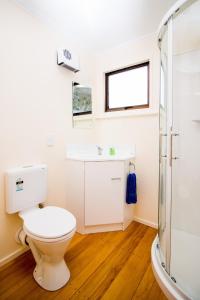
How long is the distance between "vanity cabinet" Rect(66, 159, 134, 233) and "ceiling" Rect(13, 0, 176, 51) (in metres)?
1.45

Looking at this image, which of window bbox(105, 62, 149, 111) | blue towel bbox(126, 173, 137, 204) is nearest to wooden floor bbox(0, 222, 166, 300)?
blue towel bbox(126, 173, 137, 204)

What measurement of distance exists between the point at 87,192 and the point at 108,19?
71.2 inches

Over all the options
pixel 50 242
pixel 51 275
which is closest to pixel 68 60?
pixel 50 242

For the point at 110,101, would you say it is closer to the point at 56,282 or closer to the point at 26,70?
the point at 26,70

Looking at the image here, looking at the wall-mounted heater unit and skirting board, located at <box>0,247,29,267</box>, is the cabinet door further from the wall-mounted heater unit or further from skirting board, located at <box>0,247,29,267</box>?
the wall-mounted heater unit

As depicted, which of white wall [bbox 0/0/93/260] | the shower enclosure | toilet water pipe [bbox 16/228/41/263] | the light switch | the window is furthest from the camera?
the window

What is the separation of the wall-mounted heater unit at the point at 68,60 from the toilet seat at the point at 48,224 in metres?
1.51

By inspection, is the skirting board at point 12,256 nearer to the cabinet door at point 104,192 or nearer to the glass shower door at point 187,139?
the cabinet door at point 104,192

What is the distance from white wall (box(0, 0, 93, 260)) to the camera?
55.9 inches

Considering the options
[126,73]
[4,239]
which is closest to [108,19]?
[126,73]

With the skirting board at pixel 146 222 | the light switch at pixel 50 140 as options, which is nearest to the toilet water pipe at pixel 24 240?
the light switch at pixel 50 140

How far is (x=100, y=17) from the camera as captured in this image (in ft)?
5.48

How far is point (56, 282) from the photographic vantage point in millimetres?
1217

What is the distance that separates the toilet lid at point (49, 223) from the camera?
116cm
